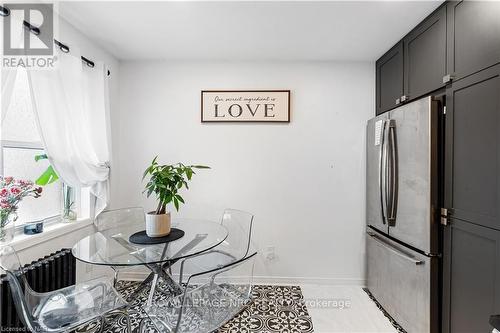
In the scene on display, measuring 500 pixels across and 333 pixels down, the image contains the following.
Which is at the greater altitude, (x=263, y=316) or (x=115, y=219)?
(x=115, y=219)

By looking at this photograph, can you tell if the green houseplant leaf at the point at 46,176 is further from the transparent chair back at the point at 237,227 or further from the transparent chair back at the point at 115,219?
the transparent chair back at the point at 237,227

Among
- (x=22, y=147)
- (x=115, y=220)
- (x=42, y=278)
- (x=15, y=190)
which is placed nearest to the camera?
(x=15, y=190)

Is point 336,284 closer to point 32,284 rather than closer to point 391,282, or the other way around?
point 391,282

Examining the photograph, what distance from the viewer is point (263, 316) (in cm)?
218

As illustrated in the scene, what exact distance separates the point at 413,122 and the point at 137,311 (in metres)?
3.01

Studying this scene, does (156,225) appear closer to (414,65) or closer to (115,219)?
(115,219)

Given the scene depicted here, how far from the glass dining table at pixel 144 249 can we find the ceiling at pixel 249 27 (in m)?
1.88

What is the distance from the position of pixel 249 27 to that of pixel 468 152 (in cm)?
195

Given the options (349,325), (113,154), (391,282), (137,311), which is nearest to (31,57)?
(113,154)

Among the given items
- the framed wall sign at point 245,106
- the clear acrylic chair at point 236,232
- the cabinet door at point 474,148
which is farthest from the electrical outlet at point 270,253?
the cabinet door at point 474,148

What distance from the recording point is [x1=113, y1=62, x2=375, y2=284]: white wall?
108 inches

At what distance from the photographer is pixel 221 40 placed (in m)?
2.32

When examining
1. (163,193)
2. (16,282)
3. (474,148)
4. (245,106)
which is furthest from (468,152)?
(16,282)

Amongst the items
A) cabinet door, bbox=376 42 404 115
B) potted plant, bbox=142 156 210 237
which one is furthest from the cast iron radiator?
cabinet door, bbox=376 42 404 115
